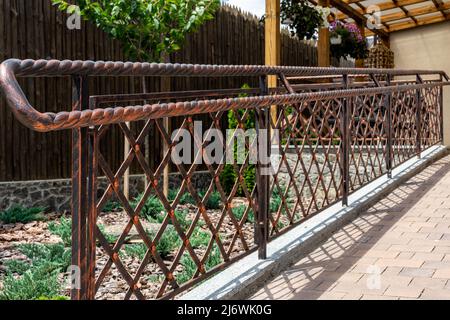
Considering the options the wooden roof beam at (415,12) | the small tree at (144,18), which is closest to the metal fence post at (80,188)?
the small tree at (144,18)

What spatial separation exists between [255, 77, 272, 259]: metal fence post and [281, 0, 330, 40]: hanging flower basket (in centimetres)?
648

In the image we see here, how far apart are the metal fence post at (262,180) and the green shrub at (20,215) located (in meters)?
3.82

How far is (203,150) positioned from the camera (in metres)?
2.83

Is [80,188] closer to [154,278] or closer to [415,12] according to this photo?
[154,278]

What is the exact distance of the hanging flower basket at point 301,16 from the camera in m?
9.41

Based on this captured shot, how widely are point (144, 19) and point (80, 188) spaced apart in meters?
4.65

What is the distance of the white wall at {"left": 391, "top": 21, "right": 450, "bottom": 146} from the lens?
14133 mm

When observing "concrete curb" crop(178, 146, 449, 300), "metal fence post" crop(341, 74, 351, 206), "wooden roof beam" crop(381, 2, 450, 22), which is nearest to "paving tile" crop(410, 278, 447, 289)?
"concrete curb" crop(178, 146, 449, 300)

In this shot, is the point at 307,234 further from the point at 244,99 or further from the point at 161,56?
the point at 161,56

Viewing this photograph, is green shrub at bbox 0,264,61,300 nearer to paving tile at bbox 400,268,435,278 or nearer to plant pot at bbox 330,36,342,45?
paving tile at bbox 400,268,435,278

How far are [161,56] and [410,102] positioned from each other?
3.08 meters

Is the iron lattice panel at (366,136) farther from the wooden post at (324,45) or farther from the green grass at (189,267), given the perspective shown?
the wooden post at (324,45)
